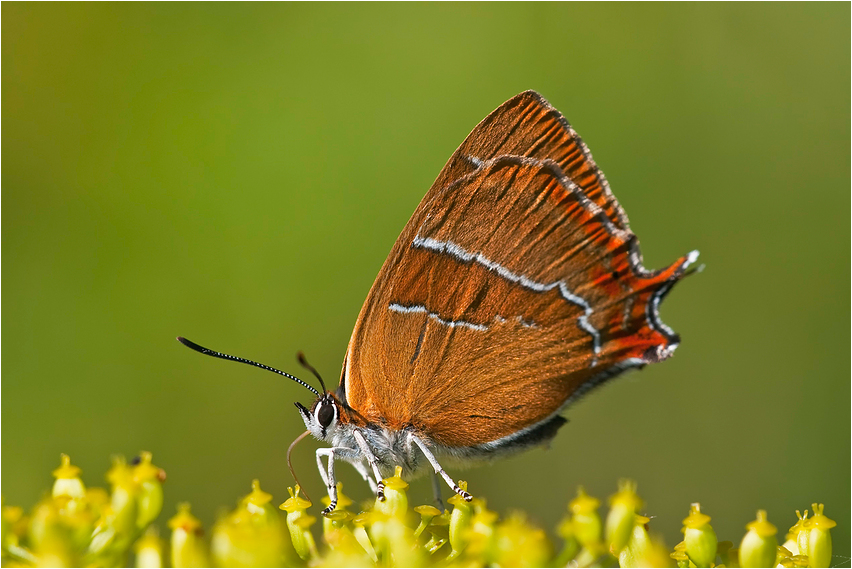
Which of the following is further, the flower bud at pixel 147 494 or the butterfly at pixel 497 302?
the butterfly at pixel 497 302

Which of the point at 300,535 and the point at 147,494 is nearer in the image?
the point at 147,494

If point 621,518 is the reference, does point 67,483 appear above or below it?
above

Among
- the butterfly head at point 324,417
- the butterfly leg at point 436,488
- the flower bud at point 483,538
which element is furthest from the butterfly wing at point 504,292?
the flower bud at point 483,538

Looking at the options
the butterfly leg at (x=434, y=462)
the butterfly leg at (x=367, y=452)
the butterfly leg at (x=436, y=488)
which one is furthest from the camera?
the butterfly leg at (x=436, y=488)

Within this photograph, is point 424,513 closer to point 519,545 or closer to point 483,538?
point 483,538

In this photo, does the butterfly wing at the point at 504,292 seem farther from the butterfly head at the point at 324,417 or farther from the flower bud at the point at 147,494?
the flower bud at the point at 147,494

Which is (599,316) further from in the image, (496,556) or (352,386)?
(496,556)

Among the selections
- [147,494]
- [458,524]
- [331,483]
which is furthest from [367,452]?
[147,494]
